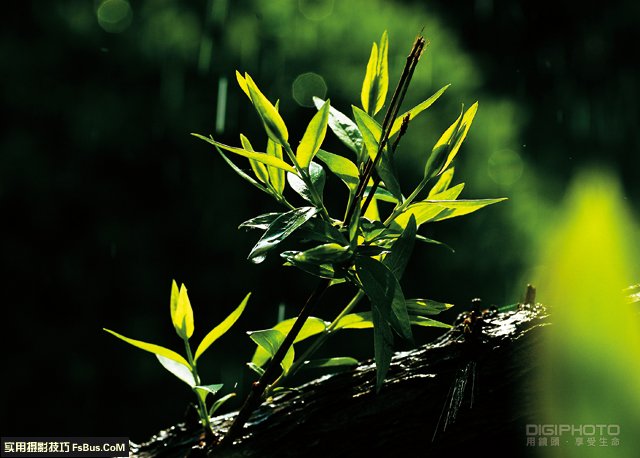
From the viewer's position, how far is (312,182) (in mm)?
383

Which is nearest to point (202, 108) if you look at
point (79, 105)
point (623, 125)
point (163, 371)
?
point (79, 105)

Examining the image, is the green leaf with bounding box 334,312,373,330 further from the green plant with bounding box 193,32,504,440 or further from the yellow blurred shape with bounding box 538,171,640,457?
the yellow blurred shape with bounding box 538,171,640,457

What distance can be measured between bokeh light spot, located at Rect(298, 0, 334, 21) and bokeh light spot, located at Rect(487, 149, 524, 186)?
529mm

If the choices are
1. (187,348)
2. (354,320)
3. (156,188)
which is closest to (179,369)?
(187,348)

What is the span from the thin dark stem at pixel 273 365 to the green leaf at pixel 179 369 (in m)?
0.05

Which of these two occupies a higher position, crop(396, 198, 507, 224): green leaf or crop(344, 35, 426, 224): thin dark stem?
crop(344, 35, 426, 224): thin dark stem

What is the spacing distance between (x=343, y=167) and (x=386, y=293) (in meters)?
0.09

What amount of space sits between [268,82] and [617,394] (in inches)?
47.9

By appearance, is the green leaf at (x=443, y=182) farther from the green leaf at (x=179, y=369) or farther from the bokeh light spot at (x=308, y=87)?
the bokeh light spot at (x=308, y=87)

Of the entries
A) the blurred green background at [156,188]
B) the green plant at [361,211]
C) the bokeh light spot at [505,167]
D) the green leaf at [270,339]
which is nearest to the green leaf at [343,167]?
the green plant at [361,211]

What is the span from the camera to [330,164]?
1.26 feet

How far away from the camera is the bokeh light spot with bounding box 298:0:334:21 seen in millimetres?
1566

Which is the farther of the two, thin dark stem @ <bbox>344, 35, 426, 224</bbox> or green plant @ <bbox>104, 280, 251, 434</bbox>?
green plant @ <bbox>104, 280, 251, 434</bbox>

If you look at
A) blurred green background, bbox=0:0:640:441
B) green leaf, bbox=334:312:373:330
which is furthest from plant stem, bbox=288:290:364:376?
blurred green background, bbox=0:0:640:441
